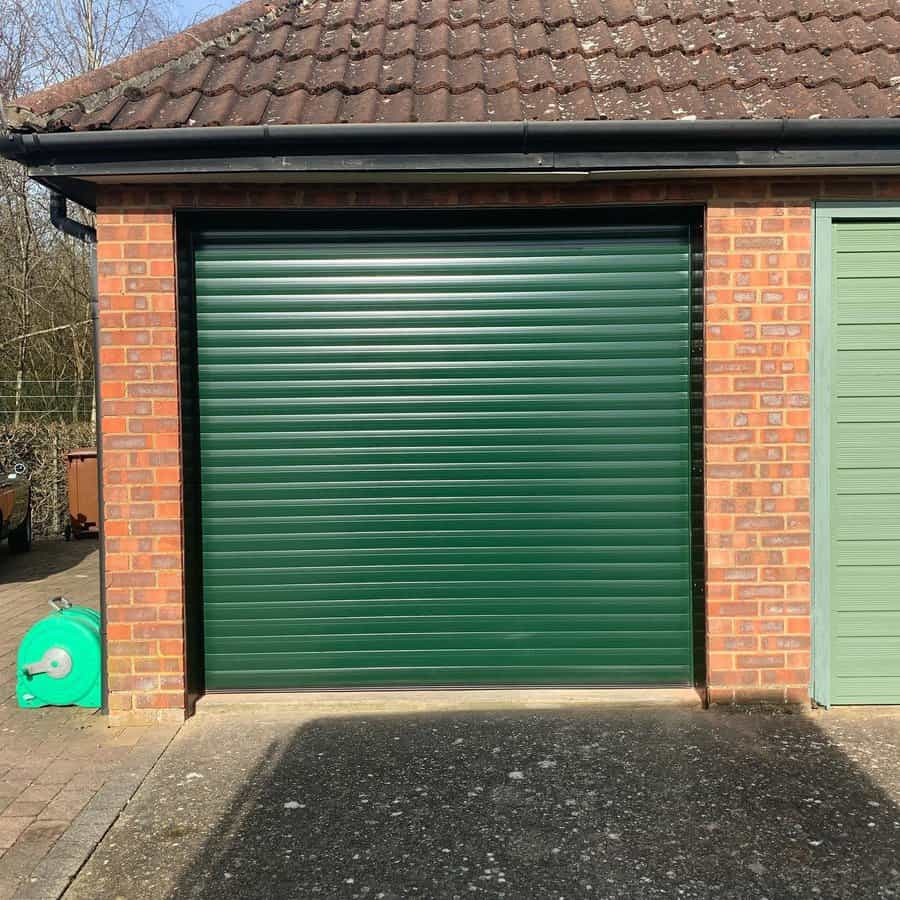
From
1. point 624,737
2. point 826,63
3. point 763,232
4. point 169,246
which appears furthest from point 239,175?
point 624,737

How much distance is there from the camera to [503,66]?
483cm

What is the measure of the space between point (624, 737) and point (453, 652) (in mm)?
1104

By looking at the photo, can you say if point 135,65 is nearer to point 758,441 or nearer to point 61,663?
point 61,663

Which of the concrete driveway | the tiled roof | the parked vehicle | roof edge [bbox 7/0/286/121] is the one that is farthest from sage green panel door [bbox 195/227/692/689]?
the parked vehicle

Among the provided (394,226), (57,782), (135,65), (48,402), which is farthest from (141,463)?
(48,402)

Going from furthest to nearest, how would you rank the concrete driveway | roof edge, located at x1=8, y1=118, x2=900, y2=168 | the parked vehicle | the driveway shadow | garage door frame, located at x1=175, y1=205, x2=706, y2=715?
the parked vehicle
the driveway shadow
garage door frame, located at x1=175, y1=205, x2=706, y2=715
roof edge, located at x1=8, y1=118, x2=900, y2=168
the concrete driveway

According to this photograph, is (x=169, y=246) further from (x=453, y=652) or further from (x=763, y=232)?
(x=763, y=232)

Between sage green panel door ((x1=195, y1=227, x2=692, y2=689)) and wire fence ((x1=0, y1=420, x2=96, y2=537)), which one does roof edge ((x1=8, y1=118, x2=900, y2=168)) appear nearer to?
sage green panel door ((x1=195, y1=227, x2=692, y2=689))

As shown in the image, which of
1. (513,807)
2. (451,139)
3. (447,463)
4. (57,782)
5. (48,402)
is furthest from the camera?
(48,402)

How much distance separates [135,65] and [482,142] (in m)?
2.09

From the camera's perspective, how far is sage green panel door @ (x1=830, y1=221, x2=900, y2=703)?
4.74 m

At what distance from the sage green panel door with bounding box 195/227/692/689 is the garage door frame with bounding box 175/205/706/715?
0.07 metres

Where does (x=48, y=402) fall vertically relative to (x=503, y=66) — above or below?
below

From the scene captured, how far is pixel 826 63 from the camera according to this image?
186 inches
